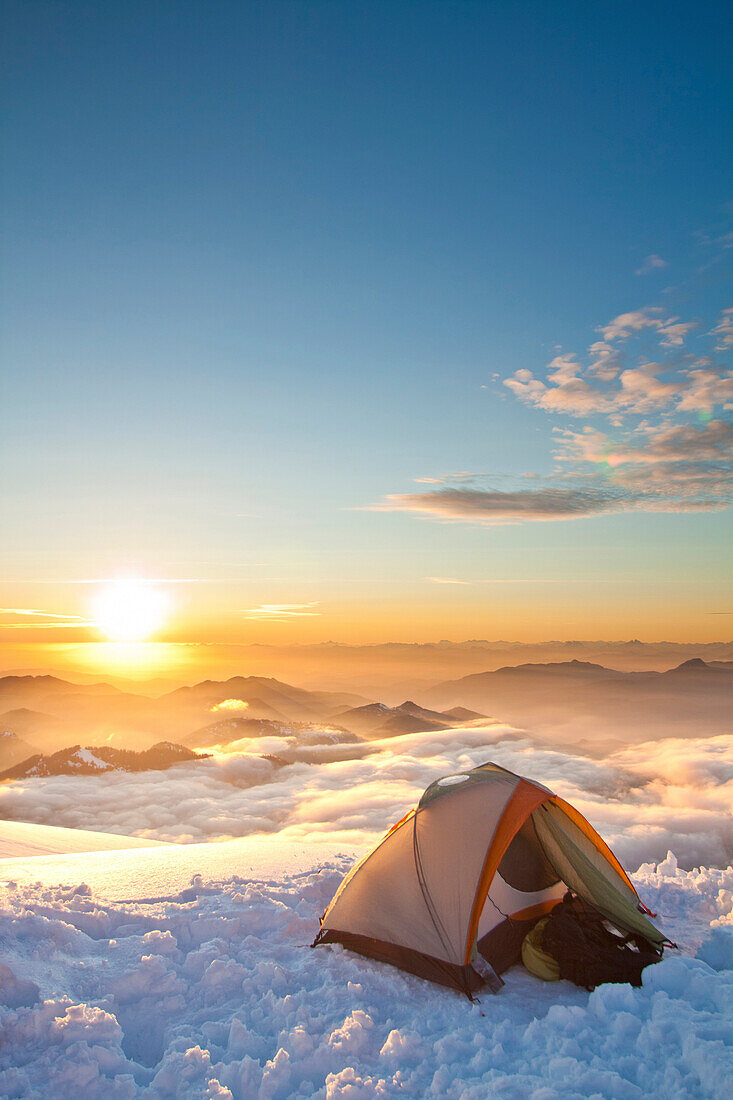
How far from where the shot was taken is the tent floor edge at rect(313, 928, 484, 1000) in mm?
6934

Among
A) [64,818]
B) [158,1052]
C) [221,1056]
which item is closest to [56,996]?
[158,1052]

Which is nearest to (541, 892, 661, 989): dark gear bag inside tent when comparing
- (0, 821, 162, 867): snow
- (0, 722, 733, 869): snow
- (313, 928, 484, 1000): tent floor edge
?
(313, 928, 484, 1000): tent floor edge

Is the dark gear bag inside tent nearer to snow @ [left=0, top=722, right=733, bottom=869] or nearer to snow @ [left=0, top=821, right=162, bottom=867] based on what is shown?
snow @ [left=0, top=821, right=162, bottom=867]

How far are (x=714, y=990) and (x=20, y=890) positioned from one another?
9309 millimetres

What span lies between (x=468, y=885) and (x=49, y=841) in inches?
588

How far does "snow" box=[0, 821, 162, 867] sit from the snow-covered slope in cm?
780

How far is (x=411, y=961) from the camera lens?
23.8ft

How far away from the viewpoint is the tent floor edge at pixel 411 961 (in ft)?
22.7

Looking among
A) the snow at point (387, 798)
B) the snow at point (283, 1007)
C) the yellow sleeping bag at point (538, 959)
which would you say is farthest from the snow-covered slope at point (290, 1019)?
the snow at point (387, 798)

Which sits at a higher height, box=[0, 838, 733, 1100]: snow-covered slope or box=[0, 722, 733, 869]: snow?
box=[0, 838, 733, 1100]: snow-covered slope

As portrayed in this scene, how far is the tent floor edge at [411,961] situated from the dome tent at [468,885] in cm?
1

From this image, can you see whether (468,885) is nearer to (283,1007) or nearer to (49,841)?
(283,1007)

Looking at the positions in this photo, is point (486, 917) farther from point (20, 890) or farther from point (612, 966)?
point (20, 890)

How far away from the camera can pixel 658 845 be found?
73.4 metres
